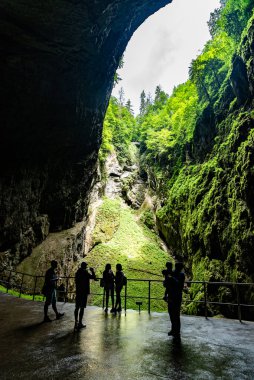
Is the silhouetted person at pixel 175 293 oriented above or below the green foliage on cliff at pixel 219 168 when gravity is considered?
below

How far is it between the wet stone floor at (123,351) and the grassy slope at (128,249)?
1274 cm

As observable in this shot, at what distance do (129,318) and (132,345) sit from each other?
3349mm

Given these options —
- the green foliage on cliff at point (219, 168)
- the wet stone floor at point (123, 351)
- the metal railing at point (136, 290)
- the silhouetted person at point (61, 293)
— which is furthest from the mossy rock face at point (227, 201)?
the silhouetted person at point (61, 293)

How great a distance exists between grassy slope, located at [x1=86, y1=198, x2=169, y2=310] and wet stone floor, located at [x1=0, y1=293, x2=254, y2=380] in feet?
41.8

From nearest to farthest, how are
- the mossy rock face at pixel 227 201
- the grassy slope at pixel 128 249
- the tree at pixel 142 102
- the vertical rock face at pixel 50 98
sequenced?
the vertical rock face at pixel 50 98
the mossy rock face at pixel 227 201
the grassy slope at pixel 128 249
the tree at pixel 142 102

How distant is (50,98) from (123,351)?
12.0 meters

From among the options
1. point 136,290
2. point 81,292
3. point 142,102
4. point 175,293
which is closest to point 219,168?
point 136,290

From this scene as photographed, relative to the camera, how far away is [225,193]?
1503 cm

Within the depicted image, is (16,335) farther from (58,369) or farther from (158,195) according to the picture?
(158,195)

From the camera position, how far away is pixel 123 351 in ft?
14.7

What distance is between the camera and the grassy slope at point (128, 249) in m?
21.4

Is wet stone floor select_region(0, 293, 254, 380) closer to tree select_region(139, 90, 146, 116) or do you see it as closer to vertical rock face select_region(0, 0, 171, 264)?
vertical rock face select_region(0, 0, 171, 264)

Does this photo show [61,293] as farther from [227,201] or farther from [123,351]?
[123,351]

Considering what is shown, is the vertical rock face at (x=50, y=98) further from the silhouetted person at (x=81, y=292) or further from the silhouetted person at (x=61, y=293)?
the silhouetted person at (x=81, y=292)
